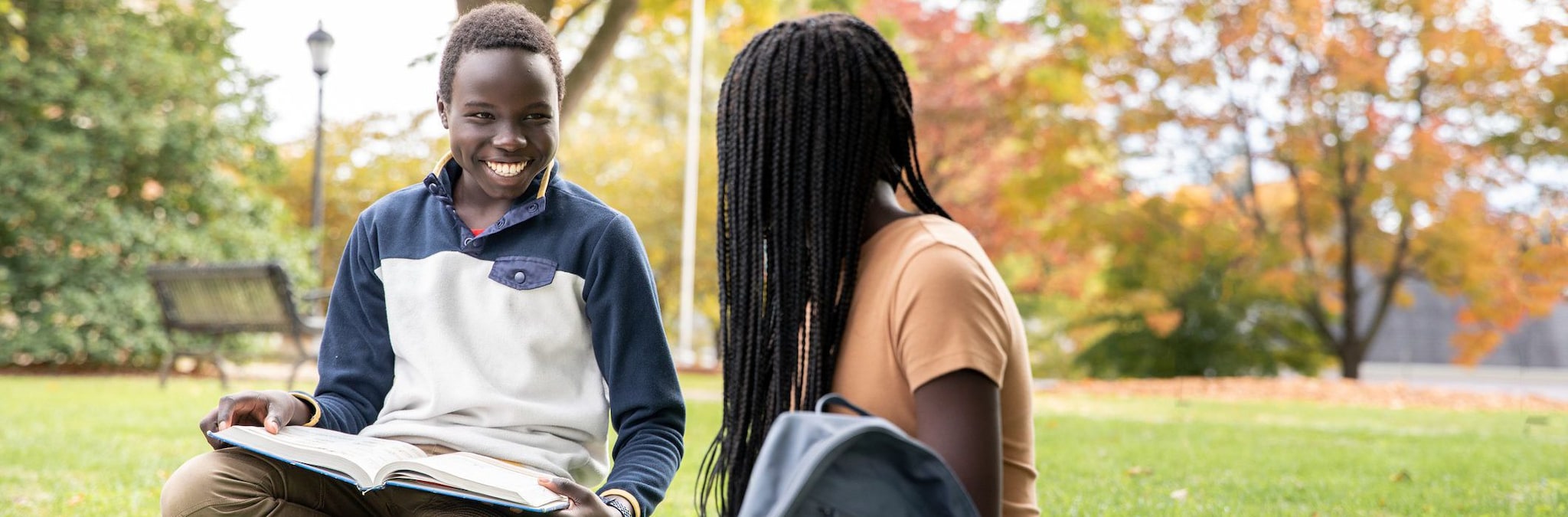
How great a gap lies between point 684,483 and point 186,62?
10.1m

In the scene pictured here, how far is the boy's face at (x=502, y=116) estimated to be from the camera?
224cm

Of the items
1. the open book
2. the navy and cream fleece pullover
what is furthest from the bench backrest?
the open book

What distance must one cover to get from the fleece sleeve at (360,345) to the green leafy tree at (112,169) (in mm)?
10824

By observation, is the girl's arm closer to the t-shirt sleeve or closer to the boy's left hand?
the t-shirt sleeve

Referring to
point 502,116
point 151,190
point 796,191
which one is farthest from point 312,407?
point 151,190

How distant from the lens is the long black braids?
1560mm

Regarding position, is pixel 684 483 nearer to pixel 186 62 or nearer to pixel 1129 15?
pixel 186 62

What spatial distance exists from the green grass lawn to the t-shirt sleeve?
282 centimetres

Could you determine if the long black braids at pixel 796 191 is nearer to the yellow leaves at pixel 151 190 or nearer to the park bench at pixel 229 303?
the park bench at pixel 229 303

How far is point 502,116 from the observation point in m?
2.25

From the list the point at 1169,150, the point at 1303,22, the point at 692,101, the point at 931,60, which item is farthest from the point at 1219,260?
the point at 692,101

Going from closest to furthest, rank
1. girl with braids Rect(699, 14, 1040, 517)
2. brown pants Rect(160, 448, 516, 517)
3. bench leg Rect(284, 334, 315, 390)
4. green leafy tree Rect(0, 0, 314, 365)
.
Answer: girl with braids Rect(699, 14, 1040, 517), brown pants Rect(160, 448, 516, 517), bench leg Rect(284, 334, 315, 390), green leafy tree Rect(0, 0, 314, 365)

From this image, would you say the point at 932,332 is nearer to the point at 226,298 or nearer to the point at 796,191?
the point at 796,191

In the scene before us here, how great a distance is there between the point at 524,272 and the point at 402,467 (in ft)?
1.74
